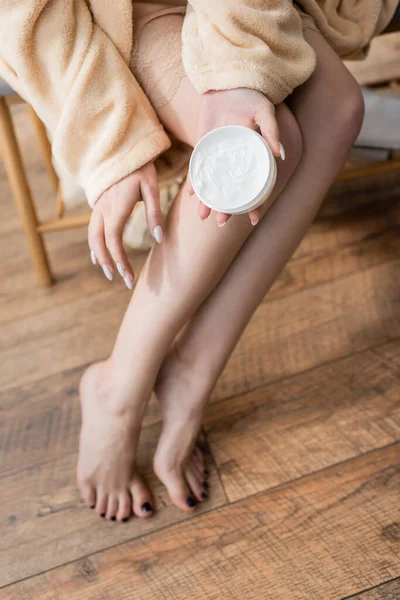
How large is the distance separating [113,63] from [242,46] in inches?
6.1

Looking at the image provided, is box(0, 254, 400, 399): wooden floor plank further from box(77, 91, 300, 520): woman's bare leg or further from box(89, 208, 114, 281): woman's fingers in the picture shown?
box(89, 208, 114, 281): woman's fingers

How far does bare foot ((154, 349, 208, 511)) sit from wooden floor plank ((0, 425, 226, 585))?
1.0 inches

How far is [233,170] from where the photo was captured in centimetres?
66

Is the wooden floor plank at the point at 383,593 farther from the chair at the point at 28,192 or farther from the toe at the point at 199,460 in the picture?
the chair at the point at 28,192

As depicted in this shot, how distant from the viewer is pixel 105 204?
74cm

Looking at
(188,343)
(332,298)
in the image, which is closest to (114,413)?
(188,343)

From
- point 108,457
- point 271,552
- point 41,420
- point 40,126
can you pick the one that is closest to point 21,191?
point 40,126

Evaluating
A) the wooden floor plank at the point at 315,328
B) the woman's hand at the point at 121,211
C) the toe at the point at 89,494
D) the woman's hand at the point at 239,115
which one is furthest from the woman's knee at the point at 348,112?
the toe at the point at 89,494

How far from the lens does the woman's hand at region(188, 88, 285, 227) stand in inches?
26.4

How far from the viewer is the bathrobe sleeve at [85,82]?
28.0 inches

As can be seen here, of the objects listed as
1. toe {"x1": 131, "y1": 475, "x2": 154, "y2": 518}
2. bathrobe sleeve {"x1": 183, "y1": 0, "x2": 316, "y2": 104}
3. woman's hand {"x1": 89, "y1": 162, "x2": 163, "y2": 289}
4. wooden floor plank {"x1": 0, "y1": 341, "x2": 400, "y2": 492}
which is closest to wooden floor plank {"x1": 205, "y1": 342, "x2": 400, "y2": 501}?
wooden floor plank {"x1": 0, "y1": 341, "x2": 400, "y2": 492}

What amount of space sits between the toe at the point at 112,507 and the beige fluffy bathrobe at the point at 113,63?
1.37 feet

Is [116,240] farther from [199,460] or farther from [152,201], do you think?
[199,460]

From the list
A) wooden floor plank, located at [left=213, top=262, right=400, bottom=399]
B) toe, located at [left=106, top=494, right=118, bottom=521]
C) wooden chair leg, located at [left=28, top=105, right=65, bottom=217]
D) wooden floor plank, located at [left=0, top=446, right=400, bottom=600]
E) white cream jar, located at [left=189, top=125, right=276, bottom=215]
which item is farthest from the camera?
wooden chair leg, located at [left=28, top=105, right=65, bottom=217]
